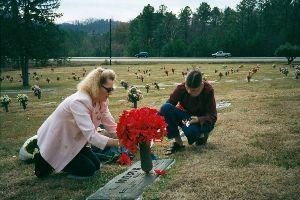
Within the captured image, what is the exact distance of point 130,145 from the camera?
5477 millimetres

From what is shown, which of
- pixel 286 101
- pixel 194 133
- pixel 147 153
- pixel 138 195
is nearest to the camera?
pixel 138 195

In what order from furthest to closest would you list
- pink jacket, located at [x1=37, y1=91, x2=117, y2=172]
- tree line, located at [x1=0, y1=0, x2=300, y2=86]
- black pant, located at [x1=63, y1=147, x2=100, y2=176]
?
tree line, located at [x1=0, y1=0, x2=300, y2=86] < black pant, located at [x1=63, y1=147, x2=100, y2=176] < pink jacket, located at [x1=37, y1=91, x2=117, y2=172]

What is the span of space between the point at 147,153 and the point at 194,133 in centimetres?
174

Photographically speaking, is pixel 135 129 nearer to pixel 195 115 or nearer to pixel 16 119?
pixel 195 115

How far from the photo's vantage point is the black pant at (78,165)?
615cm

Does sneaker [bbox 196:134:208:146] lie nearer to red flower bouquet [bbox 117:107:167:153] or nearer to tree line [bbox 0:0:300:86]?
red flower bouquet [bbox 117:107:167:153]

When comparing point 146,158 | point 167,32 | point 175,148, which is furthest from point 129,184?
point 167,32

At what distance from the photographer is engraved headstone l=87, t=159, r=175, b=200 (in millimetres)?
5211

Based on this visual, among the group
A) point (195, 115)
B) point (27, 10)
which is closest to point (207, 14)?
point (27, 10)

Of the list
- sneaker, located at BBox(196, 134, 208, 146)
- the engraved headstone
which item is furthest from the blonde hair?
sneaker, located at BBox(196, 134, 208, 146)

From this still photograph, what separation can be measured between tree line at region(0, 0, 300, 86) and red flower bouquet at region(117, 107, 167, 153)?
2932 cm

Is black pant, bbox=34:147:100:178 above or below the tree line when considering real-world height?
below

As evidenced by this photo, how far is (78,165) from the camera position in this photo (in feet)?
20.2

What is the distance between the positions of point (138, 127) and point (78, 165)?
1.28 meters
